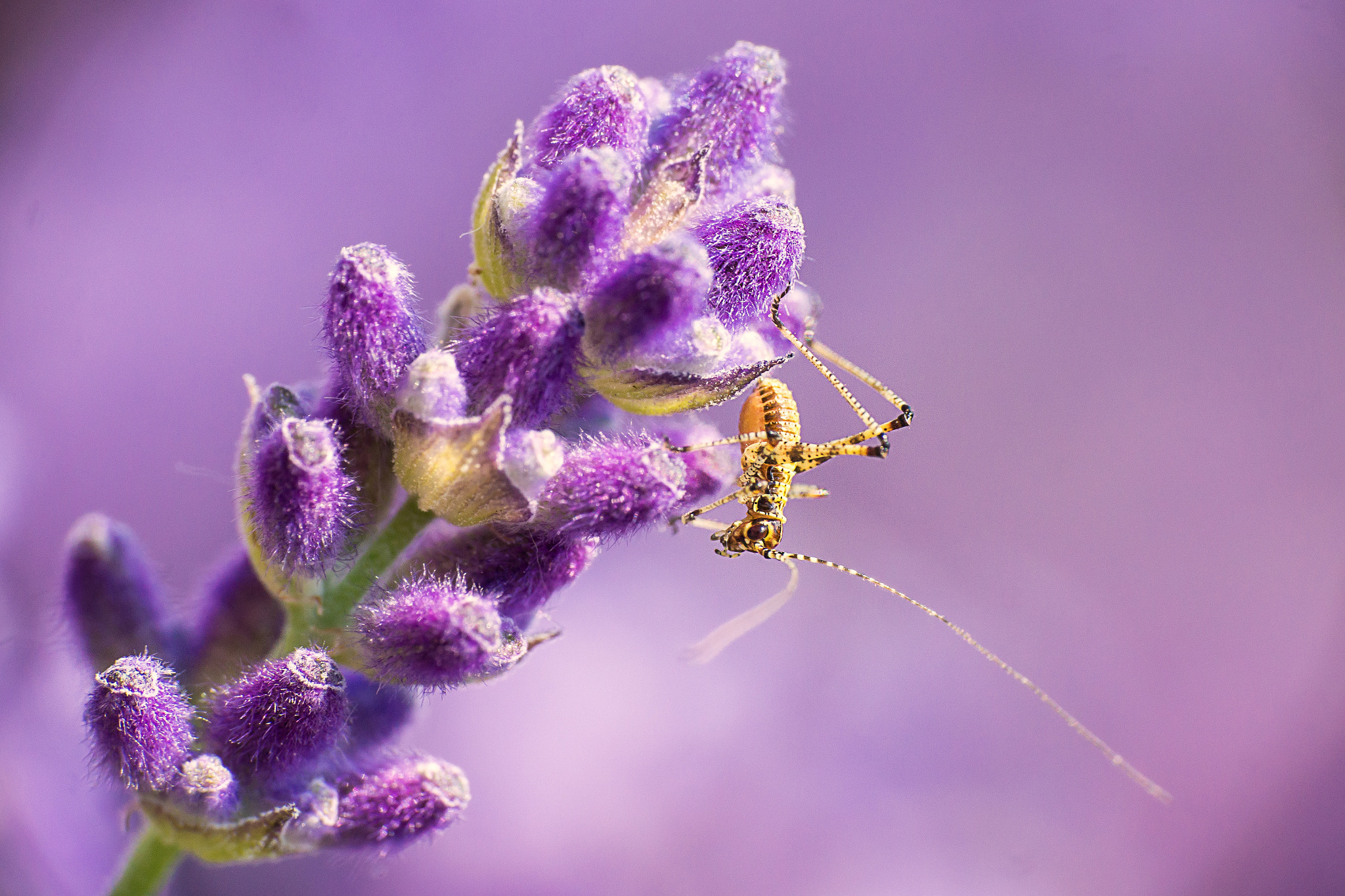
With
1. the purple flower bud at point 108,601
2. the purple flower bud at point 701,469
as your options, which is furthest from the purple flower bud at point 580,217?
the purple flower bud at point 108,601

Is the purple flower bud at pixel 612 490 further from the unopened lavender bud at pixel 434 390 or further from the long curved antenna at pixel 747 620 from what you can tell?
the long curved antenna at pixel 747 620

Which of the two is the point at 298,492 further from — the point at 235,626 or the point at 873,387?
the point at 873,387

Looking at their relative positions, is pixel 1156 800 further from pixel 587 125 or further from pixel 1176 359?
pixel 587 125

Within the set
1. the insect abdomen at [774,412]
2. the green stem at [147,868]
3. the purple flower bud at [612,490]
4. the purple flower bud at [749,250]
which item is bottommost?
the green stem at [147,868]

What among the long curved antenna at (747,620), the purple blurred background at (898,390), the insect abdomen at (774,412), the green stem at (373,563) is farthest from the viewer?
the purple blurred background at (898,390)

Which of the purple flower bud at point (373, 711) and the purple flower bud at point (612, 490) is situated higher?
the purple flower bud at point (612, 490)

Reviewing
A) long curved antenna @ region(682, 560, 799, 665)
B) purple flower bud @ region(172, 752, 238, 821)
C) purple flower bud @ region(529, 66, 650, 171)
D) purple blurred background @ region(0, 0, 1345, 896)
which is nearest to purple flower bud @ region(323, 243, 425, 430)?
purple flower bud @ region(529, 66, 650, 171)
